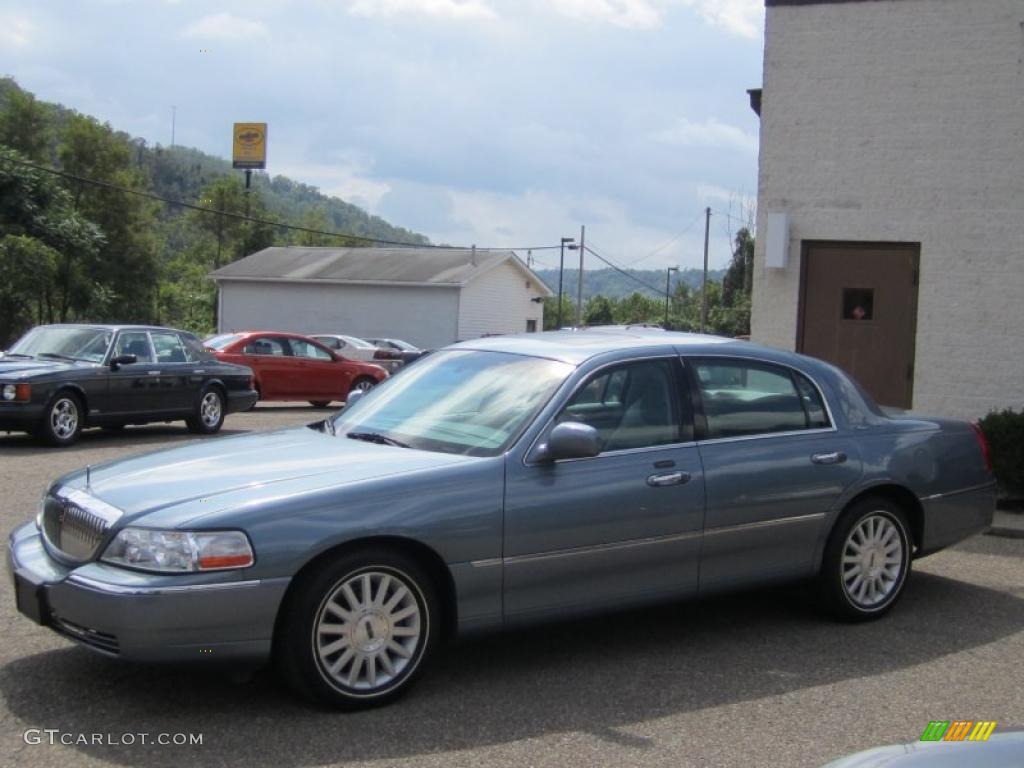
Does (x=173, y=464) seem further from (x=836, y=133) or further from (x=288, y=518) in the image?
(x=836, y=133)

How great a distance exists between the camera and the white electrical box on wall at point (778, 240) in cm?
1211

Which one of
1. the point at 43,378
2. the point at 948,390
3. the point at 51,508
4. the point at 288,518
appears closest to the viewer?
the point at 288,518

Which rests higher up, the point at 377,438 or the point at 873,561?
the point at 377,438

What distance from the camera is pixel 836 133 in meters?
12.0

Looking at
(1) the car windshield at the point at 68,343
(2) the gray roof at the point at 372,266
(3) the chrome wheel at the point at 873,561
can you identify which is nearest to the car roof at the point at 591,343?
(3) the chrome wheel at the point at 873,561

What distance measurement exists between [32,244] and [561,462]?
32.7 meters

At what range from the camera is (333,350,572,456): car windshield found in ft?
17.8

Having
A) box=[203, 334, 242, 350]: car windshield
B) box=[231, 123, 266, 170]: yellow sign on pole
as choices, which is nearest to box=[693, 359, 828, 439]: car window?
box=[203, 334, 242, 350]: car windshield

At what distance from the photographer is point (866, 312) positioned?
1215 centimetres

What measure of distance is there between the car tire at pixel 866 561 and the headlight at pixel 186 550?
3.29 m

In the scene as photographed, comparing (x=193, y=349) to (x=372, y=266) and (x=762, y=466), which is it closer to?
(x=762, y=466)

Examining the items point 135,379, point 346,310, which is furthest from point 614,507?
point 346,310

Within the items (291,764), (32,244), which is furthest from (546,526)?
(32,244)

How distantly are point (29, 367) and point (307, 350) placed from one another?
836 centimetres
